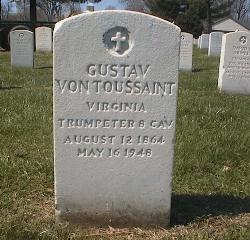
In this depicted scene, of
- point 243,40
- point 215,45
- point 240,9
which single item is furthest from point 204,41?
point 240,9

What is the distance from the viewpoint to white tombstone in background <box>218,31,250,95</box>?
10.0 metres

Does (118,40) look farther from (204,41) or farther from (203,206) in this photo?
(204,41)

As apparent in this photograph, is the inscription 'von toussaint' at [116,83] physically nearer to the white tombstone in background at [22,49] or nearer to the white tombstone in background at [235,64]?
the white tombstone in background at [235,64]

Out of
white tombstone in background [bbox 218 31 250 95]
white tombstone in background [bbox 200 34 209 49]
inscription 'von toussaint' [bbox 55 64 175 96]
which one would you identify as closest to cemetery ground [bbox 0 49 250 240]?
inscription 'von toussaint' [bbox 55 64 175 96]

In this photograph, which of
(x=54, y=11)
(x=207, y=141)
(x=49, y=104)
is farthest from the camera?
(x=54, y=11)

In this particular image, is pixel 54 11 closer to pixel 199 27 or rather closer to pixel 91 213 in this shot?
pixel 199 27

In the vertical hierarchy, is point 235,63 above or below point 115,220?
above

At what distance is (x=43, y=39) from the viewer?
25188 mm

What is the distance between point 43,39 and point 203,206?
874 inches

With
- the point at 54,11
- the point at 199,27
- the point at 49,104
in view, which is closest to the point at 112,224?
the point at 49,104

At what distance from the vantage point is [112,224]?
367cm

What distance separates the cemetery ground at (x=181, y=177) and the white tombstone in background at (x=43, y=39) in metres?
17.5

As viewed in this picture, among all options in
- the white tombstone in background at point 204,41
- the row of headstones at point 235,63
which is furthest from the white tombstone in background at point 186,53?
the white tombstone in background at point 204,41

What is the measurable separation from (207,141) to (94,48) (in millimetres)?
2677
